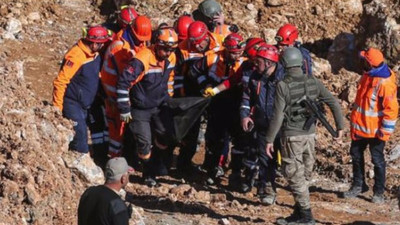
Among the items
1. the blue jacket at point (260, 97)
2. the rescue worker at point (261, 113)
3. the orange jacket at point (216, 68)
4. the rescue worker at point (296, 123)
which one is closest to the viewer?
the rescue worker at point (296, 123)

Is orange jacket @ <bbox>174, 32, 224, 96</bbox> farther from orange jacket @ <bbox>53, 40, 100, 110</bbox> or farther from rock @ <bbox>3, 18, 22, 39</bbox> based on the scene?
rock @ <bbox>3, 18, 22, 39</bbox>

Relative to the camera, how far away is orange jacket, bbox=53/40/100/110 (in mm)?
10695

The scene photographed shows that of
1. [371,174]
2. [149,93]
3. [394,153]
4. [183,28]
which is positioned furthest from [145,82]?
[394,153]

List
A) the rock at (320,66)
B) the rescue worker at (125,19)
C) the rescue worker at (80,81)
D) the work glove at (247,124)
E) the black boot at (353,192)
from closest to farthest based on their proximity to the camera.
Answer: the work glove at (247,124), the rescue worker at (80,81), the black boot at (353,192), the rescue worker at (125,19), the rock at (320,66)

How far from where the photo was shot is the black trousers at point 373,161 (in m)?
11.1

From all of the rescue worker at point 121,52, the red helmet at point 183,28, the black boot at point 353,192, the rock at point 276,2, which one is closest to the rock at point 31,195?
the rescue worker at point 121,52

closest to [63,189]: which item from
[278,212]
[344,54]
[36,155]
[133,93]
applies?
[36,155]

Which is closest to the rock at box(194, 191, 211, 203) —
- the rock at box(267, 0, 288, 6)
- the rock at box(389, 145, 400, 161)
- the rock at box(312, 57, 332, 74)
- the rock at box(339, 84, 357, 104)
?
the rock at box(389, 145, 400, 161)

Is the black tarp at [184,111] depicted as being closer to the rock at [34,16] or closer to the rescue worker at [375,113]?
the rescue worker at [375,113]

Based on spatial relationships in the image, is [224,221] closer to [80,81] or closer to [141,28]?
[80,81]

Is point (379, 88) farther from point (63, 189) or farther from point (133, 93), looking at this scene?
point (63, 189)

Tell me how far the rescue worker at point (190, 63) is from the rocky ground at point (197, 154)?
32 centimetres

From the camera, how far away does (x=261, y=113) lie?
1055 centimetres

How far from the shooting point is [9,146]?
9.45m
